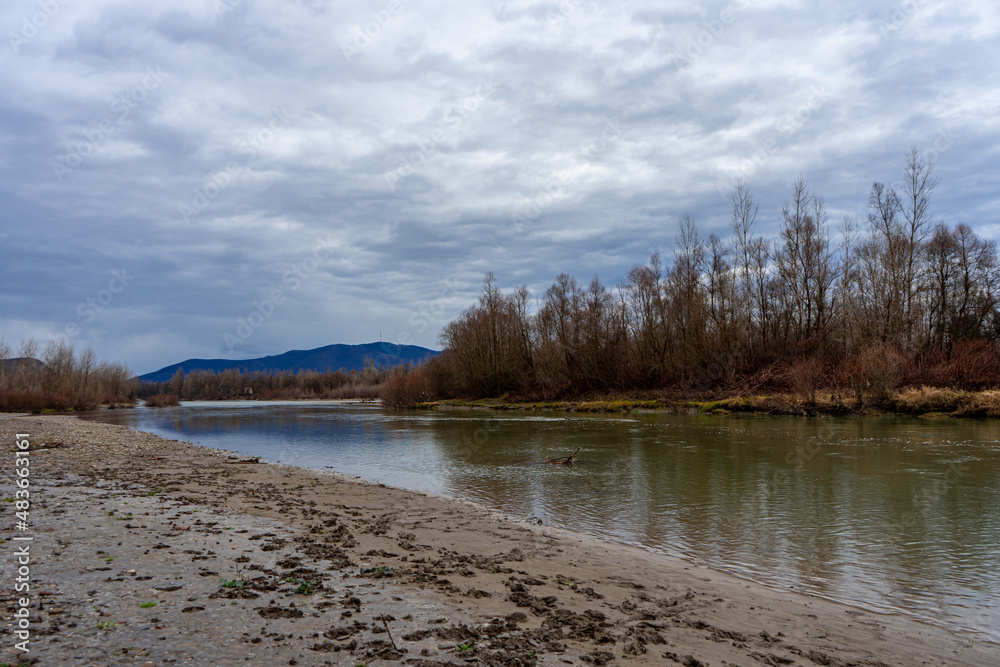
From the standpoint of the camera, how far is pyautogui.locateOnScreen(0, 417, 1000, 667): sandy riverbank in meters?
4.56

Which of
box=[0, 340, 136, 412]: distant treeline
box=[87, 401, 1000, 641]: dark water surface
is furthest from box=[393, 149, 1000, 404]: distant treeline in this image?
box=[0, 340, 136, 412]: distant treeline

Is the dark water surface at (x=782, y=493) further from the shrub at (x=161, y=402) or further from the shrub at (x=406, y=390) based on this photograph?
the shrub at (x=161, y=402)

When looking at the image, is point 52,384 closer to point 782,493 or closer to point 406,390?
point 406,390

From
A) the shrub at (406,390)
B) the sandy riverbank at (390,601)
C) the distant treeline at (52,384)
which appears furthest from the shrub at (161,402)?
the sandy riverbank at (390,601)

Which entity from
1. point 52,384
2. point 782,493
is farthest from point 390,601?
point 52,384

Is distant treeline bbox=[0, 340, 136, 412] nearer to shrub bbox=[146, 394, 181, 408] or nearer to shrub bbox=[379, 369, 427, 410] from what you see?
shrub bbox=[146, 394, 181, 408]

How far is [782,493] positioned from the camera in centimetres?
1323

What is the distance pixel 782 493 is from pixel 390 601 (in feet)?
35.8

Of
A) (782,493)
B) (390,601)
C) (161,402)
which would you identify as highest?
(390,601)

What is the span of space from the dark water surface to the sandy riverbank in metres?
1.21

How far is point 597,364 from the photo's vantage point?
60906 millimetres

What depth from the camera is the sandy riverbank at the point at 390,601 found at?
15.0ft

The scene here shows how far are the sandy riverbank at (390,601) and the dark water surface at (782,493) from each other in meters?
1.21

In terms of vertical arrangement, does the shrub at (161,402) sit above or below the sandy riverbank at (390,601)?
below
